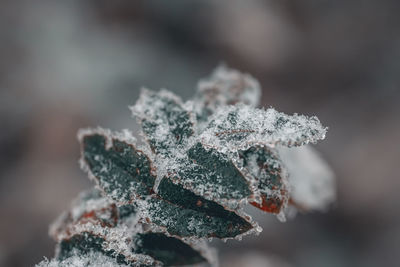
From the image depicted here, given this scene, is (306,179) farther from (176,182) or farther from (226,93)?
(176,182)

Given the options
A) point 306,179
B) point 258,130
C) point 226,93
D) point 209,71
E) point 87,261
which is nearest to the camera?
point 258,130

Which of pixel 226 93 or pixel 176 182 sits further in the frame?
pixel 226 93

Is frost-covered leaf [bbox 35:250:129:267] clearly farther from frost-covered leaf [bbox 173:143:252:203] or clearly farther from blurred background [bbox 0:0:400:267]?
blurred background [bbox 0:0:400:267]

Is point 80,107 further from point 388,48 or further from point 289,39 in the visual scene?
point 388,48

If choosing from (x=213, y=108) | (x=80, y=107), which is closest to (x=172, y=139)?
(x=213, y=108)

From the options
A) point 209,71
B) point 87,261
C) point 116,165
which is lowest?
point 87,261

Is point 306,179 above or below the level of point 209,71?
below

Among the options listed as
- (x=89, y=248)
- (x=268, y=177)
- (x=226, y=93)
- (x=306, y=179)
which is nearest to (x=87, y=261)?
(x=89, y=248)

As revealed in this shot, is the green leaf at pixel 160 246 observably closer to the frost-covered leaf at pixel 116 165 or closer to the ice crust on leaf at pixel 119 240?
the ice crust on leaf at pixel 119 240
